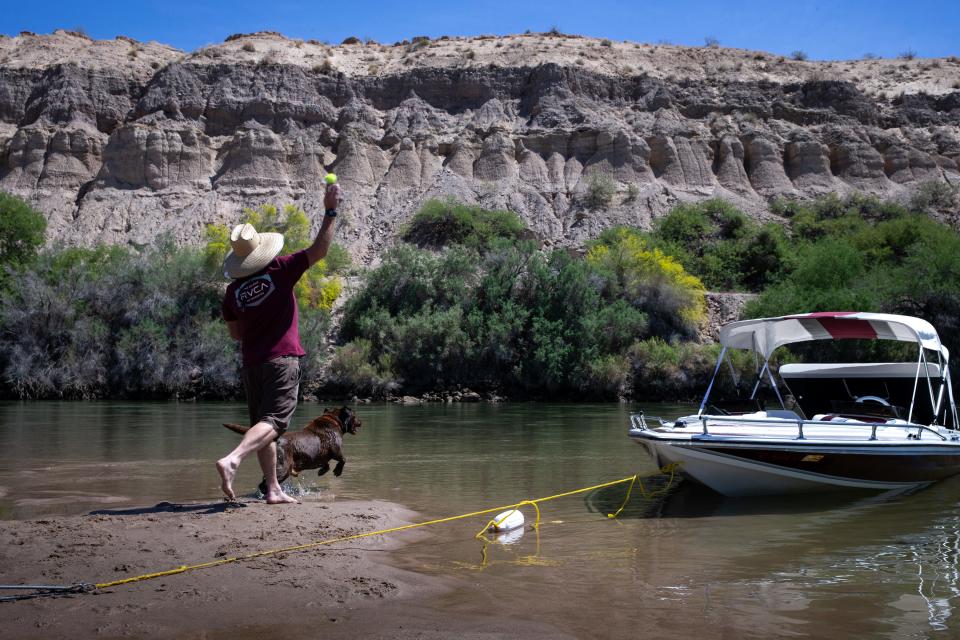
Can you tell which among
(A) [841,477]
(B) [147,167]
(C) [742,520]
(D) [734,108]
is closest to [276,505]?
(C) [742,520]

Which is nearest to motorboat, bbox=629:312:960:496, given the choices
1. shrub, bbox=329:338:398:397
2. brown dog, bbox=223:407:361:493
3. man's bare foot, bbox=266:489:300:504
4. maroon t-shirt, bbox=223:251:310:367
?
brown dog, bbox=223:407:361:493

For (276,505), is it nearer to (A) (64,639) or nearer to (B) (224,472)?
(B) (224,472)

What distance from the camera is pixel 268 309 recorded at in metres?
6.95

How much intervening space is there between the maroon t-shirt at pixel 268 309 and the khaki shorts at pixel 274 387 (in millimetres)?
62

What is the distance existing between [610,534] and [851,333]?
19.6ft

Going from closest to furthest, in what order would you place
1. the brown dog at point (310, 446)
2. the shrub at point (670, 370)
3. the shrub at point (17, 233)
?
the brown dog at point (310, 446), the shrub at point (670, 370), the shrub at point (17, 233)

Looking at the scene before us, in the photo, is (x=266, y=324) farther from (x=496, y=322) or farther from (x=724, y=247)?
(x=724, y=247)

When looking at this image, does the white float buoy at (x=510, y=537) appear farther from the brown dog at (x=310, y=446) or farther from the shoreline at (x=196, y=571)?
the brown dog at (x=310, y=446)

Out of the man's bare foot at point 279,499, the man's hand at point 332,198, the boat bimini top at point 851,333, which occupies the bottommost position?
the man's bare foot at point 279,499

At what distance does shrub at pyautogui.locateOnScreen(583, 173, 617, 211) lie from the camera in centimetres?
5131

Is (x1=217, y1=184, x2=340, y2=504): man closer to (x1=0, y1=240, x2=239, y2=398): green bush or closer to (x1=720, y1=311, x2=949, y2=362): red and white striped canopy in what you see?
(x1=720, y1=311, x2=949, y2=362): red and white striped canopy

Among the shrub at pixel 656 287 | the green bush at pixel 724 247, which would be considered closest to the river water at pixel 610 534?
the shrub at pixel 656 287

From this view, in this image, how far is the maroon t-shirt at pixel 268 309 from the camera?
695cm

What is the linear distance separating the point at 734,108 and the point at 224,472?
191 feet
